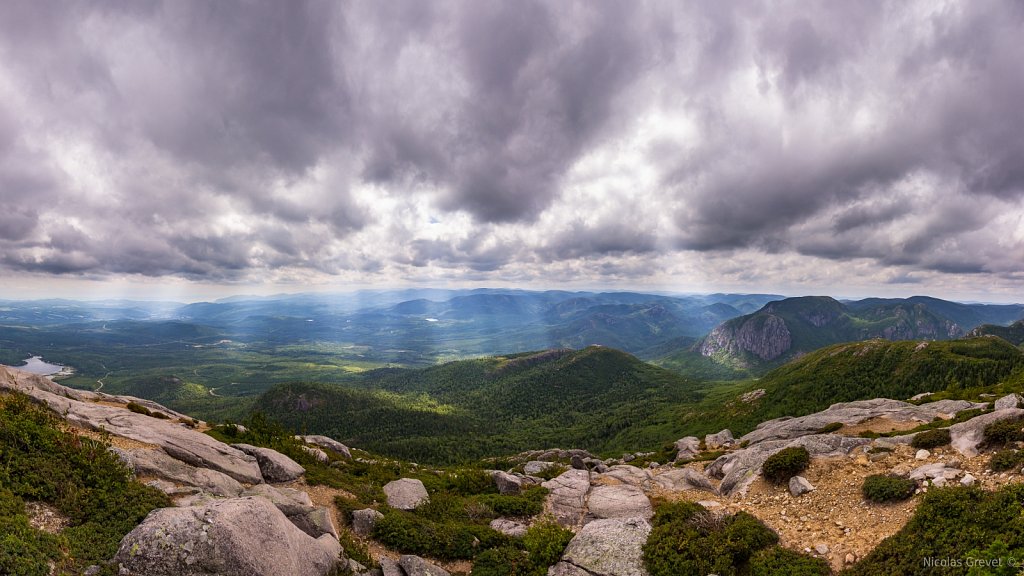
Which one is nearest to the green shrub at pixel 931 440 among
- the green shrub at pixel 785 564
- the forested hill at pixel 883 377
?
the green shrub at pixel 785 564

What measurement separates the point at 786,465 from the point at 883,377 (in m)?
211

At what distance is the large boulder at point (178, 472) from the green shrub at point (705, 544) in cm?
2325

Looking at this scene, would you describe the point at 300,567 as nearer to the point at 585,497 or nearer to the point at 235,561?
the point at 235,561

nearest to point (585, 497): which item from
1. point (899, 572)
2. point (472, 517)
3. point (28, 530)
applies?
point (472, 517)

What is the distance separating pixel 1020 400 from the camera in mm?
35625

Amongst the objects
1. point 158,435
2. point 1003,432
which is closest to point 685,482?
point 1003,432

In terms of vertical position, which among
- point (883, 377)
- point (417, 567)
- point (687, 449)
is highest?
point (417, 567)

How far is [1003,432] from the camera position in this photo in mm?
21672

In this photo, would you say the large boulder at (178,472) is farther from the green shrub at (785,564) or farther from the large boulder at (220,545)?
the green shrub at (785,564)

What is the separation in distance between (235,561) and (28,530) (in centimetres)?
624

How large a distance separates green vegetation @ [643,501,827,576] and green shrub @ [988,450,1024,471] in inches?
478

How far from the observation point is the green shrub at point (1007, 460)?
19078mm

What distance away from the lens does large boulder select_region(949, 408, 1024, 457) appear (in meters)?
22.9

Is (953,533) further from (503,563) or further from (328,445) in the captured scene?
(328,445)
